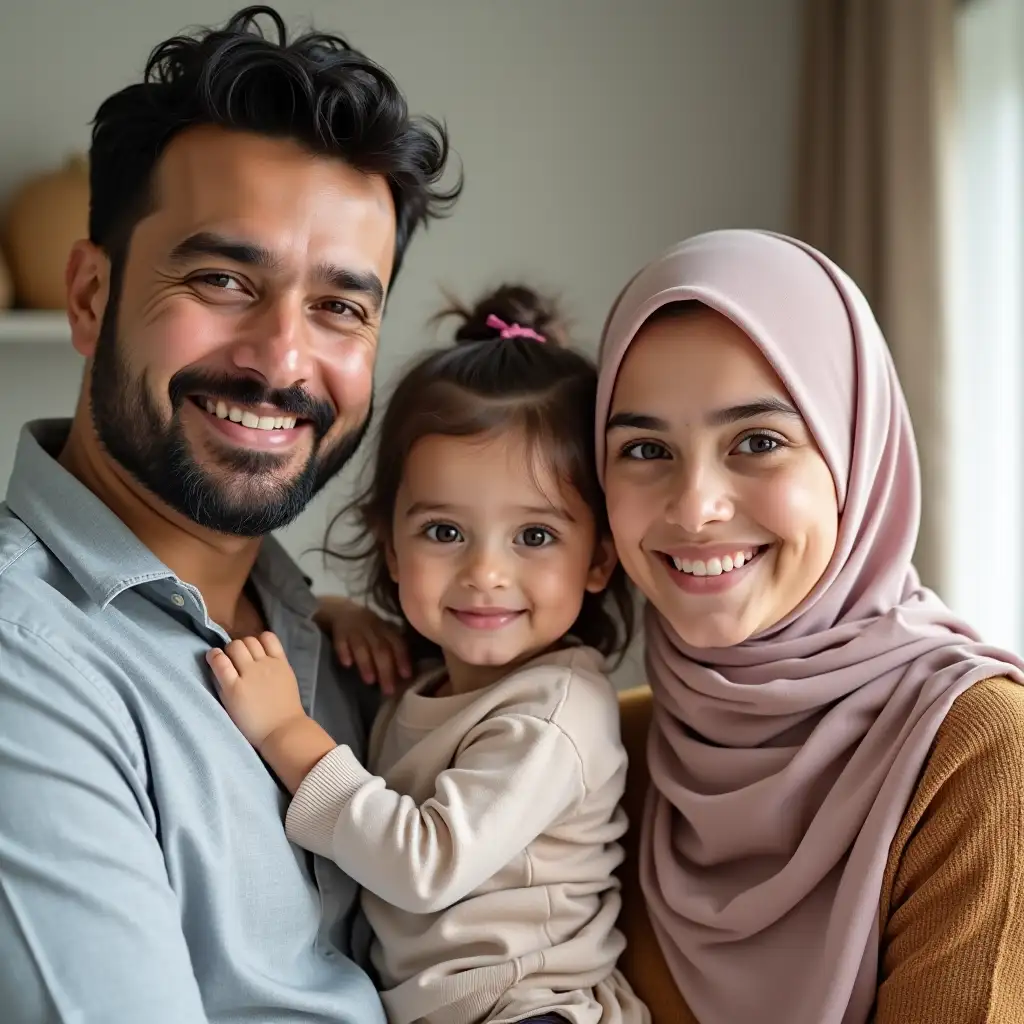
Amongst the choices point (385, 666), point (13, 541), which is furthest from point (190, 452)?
point (385, 666)

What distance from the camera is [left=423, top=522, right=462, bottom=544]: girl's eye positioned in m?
1.62

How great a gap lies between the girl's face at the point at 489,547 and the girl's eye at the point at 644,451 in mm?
120

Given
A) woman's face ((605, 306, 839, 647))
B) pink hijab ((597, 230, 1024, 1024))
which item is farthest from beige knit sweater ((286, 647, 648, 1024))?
woman's face ((605, 306, 839, 647))

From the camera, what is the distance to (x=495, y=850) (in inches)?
55.1

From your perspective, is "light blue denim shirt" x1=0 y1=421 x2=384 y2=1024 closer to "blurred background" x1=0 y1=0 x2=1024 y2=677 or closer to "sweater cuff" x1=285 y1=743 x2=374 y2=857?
"sweater cuff" x1=285 y1=743 x2=374 y2=857

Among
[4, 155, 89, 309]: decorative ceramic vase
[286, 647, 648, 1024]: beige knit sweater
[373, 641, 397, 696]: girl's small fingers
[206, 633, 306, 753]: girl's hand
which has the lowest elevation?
[286, 647, 648, 1024]: beige knit sweater

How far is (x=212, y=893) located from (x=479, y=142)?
2.70 meters

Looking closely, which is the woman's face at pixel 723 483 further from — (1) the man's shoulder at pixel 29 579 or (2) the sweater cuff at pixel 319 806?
(1) the man's shoulder at pixel 29 579

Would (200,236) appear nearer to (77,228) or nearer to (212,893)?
(212,893)

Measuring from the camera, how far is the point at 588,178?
11.7 ft

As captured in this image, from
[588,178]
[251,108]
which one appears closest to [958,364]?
[588,178]

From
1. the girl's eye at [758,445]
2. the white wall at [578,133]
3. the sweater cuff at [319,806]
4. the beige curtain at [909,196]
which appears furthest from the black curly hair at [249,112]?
the white wall at [578,133]

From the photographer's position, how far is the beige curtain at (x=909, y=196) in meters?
2.81

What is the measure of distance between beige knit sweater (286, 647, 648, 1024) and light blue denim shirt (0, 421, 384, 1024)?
0.07 m
